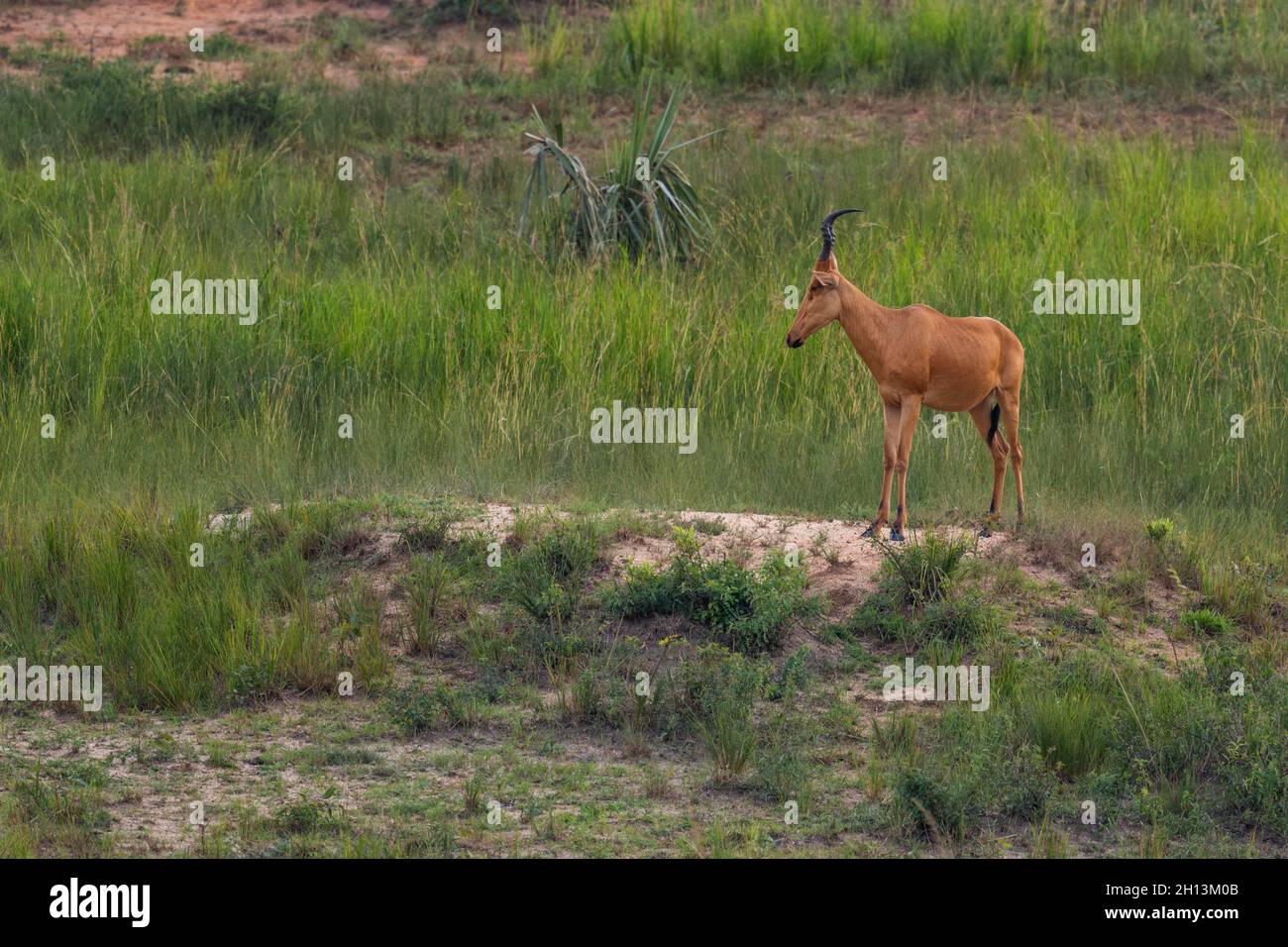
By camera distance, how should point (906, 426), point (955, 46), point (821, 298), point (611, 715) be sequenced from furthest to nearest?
1. point (955, 46)
2. point (906, 426)
3. point (821, 298)
4. point (611, 715)

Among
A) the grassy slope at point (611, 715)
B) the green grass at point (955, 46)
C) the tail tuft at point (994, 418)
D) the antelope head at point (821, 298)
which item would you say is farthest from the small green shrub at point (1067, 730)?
the green grass at point (955, 46)

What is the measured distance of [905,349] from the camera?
812 cm

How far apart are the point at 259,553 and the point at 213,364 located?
10.3 ft

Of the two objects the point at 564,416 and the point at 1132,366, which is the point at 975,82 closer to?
the point at 1132,366

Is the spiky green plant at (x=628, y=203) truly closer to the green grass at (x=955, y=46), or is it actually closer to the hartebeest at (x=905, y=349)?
the green grass at (x=955, y=46)

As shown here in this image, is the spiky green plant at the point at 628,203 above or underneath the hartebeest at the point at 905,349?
above

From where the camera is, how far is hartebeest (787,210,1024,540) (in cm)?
808

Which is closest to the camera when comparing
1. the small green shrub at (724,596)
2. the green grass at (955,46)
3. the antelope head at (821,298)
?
the antelope head at (821,298)

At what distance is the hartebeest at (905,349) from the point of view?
8.08m

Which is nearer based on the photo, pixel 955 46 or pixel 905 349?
pixel 905 349

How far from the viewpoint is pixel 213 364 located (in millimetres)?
12039

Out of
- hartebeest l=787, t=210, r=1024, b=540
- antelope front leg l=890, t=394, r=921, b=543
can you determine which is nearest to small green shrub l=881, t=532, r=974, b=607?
hartebeest l=787, t=210, r=1024, b=540

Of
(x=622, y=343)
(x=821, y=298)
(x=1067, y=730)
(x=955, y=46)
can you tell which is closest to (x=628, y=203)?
(x=622, y=343)

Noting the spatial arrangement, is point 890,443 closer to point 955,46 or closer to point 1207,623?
point 1207,623
